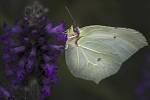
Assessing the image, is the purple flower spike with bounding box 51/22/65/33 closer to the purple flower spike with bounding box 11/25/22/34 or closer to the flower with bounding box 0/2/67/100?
the flower with bounding box 0/2/67/100

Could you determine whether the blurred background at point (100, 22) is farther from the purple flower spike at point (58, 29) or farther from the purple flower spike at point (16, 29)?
the purple flower spike at point (16, 29)

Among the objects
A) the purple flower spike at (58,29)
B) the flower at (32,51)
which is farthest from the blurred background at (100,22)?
the flower at (32,51)

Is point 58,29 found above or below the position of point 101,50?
above

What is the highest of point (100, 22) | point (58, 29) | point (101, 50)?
point (58, 29)

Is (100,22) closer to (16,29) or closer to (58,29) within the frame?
(58,29)

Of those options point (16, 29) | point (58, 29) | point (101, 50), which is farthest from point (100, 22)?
point (16, 29)

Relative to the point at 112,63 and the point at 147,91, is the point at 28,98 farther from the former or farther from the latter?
the point at 147,91

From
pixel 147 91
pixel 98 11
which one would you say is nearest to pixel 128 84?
pixel 98 11
